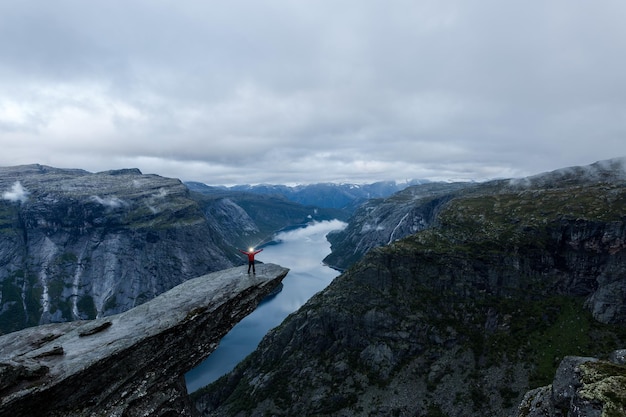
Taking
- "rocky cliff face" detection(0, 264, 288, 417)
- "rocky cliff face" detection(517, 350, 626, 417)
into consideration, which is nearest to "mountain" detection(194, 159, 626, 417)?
"rocky cliff face" detection(517, 350, 626, 417)

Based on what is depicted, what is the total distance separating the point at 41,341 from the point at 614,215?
23881 centimetres

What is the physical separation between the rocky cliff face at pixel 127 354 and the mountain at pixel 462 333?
139614mm

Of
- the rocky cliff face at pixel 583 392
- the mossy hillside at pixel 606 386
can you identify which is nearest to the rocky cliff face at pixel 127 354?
the rocky cliff face at pixel 583 392

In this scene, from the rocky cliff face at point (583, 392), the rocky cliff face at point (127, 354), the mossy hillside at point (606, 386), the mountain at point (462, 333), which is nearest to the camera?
the mossy hillside at point (606, 386)

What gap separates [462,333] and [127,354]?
588 feet

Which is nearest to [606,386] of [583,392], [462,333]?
[583,392]

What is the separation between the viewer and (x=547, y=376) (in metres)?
135

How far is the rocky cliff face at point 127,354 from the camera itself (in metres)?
22.6

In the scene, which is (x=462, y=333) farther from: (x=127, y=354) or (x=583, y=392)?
(x=127, y=354)

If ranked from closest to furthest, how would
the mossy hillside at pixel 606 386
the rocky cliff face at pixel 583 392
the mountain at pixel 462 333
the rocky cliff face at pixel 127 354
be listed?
the mossy hillside at pixel 606 386 < the rocky cliff face at pixel 583 392 < the rocky cliff face at pixel 127 354 < the mountain at pixel 462 333

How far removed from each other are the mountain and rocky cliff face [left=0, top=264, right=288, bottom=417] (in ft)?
458

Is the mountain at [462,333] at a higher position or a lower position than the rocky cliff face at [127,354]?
lower

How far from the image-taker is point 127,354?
26.8 metres

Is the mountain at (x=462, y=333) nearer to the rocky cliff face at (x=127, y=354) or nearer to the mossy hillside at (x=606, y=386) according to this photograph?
the mossy hillside at (x=606, y=386)
